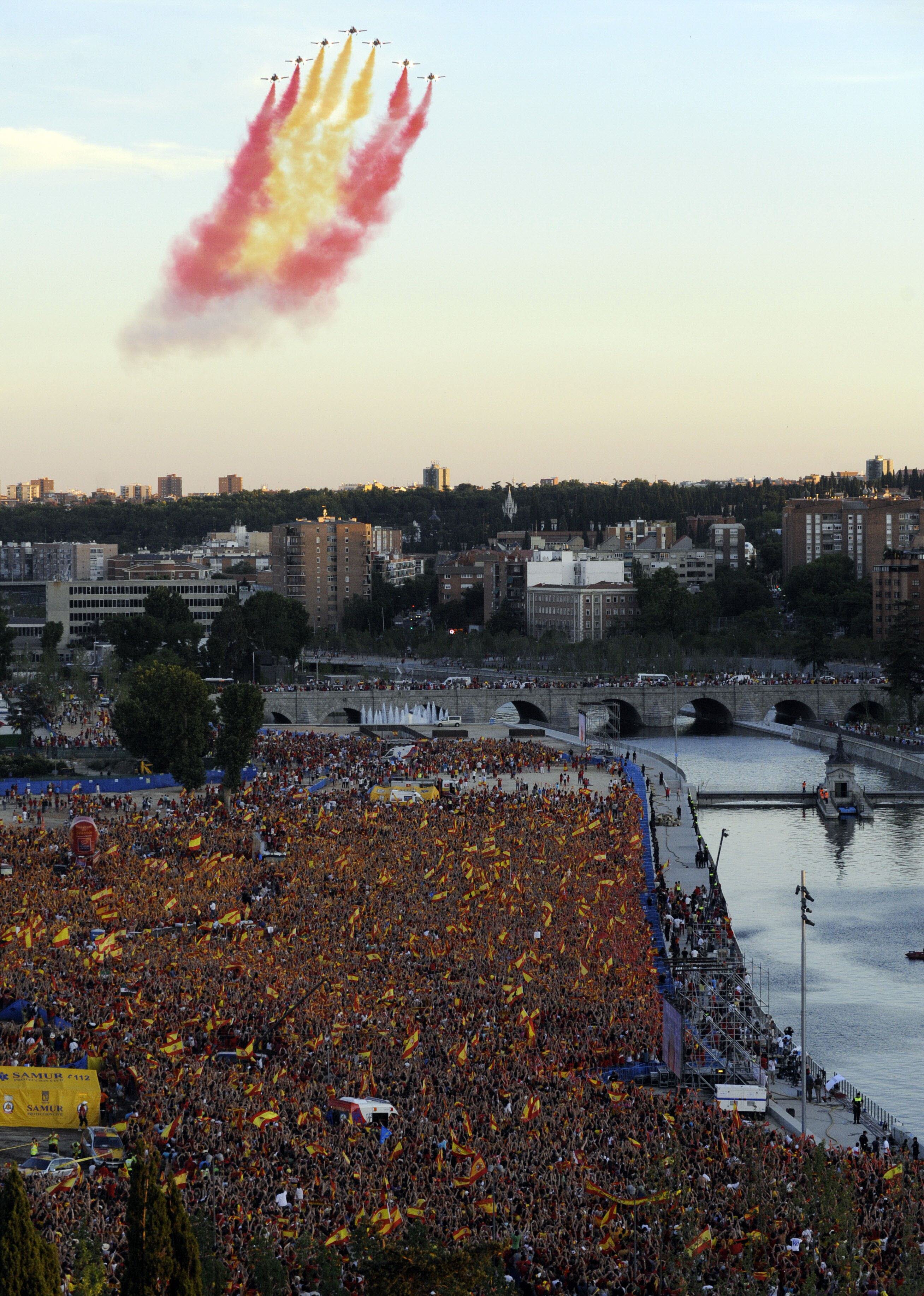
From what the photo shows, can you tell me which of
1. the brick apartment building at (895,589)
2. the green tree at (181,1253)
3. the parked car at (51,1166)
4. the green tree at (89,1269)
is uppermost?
the brick apartment building at (895,589)

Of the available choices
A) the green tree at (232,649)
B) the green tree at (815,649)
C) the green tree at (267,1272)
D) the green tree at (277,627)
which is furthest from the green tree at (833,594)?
the green tree at (267,1272)

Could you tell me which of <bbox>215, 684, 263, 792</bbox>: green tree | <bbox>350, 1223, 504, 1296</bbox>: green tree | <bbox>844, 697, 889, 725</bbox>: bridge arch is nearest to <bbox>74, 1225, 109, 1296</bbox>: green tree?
<bbox>350, 1223, 504, 1296</bbox>: green tree

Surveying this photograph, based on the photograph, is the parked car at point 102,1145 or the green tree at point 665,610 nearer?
the parked car at point 102,1145

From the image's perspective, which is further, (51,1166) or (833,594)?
(833,594)

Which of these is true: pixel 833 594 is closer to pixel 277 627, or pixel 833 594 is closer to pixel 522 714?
pixel 522 714

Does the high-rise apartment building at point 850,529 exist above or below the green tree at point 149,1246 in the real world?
above

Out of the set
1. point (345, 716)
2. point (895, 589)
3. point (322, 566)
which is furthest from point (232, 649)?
point (322, 566)

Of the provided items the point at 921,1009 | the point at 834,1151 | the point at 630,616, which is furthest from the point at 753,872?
the point at 630,616

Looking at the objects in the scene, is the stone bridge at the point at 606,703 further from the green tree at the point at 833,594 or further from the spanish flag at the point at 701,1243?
the spanish flag at the point at 701,1243
